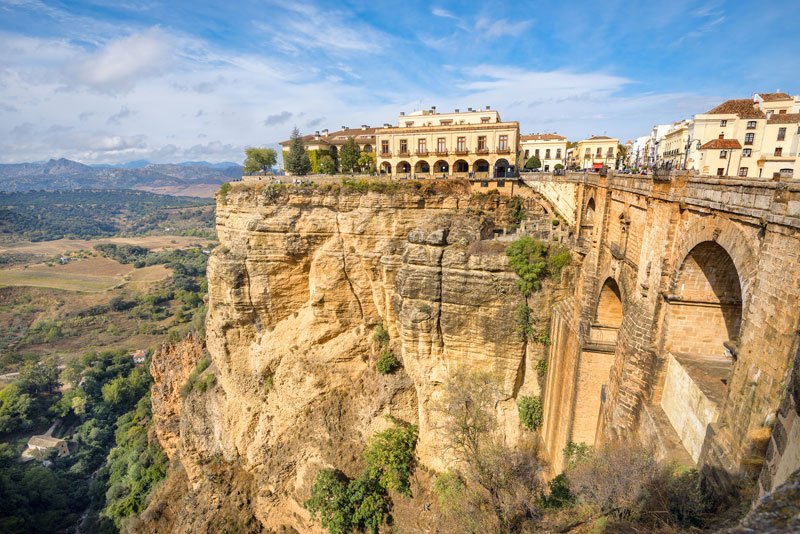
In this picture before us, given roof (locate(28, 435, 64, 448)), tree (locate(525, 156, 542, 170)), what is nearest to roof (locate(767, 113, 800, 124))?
tree (locate(525, 156, 542, 170))

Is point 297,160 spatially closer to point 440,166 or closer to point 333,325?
point 440,166

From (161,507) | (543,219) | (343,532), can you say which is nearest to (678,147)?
(543,219)

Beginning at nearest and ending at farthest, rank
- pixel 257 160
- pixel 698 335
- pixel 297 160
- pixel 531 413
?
pixel 698 335 < pixel 531 413 < pixel 297 160 < pixel 257 160

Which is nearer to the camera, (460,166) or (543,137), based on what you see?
(460,166)

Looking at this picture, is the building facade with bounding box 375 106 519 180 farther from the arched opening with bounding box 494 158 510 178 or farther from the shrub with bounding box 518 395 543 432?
the shrub with bounding box 518 395 543 432

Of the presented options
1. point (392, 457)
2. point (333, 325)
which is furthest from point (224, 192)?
point (392, 457)

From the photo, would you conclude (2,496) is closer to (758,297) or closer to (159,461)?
(159,461)

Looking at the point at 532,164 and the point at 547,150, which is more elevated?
the point at 547,150

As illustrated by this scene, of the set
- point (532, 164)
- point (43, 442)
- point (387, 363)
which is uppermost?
point (532, 164)

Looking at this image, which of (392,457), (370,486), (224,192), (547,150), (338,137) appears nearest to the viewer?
(370,486)
